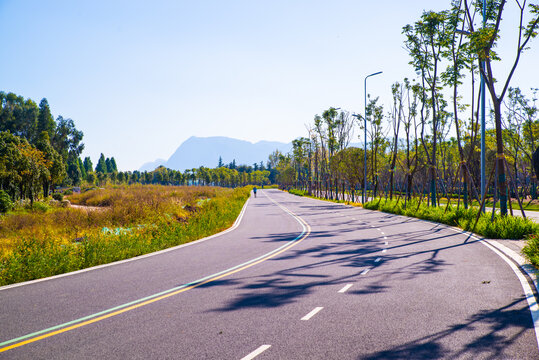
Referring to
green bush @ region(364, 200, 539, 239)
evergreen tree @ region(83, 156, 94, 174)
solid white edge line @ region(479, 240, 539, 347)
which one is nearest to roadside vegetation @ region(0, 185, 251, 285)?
solid white edge line @ region(479, 240, 539, 347)

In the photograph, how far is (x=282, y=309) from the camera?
5.82 metres

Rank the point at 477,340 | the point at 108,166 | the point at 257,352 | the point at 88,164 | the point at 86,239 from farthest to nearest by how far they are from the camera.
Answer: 1. the point at 108,166
2. the point at 88,164
3. the point at 86,239
4. the point at 477,340
5. the point at 257,352

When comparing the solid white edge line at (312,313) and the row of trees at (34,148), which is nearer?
the solid white edge line at (312,313)

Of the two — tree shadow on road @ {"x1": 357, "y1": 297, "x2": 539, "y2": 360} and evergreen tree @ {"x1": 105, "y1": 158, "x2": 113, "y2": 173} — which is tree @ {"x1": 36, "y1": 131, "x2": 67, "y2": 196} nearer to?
tree shadow on road @ {"x1": 357, "y1": 297, "x2": 539, "y2": 360}

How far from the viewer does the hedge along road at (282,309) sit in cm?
438

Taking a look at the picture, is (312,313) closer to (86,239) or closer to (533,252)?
(533,252)

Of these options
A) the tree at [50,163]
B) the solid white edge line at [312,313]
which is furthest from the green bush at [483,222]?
the tree at [50,163]

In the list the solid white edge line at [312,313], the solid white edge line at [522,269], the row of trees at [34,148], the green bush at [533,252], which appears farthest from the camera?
the row of trees at [34,148]

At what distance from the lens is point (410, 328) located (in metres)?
4.98

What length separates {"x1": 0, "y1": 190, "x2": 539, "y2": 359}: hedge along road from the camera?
438 cm

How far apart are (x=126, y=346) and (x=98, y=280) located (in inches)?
152

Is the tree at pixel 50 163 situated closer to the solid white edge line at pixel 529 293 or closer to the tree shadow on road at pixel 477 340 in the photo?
the solid white edge line at pixel 529 293

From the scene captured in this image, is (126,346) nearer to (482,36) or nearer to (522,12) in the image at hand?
(482,36)

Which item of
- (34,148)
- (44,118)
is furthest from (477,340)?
(44,118)
